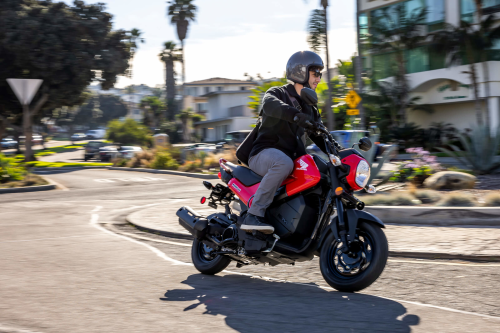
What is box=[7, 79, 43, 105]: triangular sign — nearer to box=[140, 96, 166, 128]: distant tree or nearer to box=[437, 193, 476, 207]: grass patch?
box=[437, 193, 476, 207]: grass patch

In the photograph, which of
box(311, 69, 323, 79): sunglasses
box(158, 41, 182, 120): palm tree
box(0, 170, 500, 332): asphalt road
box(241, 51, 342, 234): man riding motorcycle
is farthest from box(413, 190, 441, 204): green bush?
box(158, 41, 182, 120): palm tree

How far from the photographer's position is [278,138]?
5199 mm

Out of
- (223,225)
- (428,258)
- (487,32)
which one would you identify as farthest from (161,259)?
(487,32)

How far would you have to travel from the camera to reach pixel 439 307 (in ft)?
13.9

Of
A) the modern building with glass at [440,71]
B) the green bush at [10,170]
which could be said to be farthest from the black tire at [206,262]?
the modern building with glass at [440,71]

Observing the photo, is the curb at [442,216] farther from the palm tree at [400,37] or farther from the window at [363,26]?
the window at [363,26]

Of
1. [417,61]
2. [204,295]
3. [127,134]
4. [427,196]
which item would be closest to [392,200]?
[427,196]

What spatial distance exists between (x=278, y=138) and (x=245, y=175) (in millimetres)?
549

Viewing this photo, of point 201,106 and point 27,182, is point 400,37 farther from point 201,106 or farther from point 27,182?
point 201,106

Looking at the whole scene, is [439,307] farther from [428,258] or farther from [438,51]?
[438,51]

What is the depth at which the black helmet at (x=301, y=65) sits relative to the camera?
16.8 ft

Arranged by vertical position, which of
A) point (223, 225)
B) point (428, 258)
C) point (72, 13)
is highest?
point (72, 13)

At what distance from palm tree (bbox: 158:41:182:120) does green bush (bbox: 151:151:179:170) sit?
41656mm

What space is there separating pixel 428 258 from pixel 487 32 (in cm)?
2497
